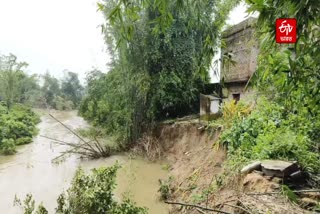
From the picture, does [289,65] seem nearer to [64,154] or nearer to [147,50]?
[147,50]

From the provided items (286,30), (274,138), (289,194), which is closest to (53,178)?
(274,138)

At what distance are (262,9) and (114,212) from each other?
314 cm

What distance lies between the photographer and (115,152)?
1002 cm

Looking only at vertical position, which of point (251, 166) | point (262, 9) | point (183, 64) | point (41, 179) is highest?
point (183, 64)

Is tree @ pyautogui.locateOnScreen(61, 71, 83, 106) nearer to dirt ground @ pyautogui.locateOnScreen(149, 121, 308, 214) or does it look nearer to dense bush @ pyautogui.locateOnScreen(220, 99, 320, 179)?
dirt ground @ pyautogui.locateOnScreen(149, 121, 308, 214)

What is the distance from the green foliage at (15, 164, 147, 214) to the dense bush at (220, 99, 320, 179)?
2.06m

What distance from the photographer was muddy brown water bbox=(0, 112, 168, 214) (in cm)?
611

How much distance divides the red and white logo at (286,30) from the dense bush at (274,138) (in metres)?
2.28

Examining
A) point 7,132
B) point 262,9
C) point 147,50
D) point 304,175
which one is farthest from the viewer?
point 7,132

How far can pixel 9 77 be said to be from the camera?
843 inches

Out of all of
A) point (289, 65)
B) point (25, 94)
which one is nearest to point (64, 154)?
point (289, 65)

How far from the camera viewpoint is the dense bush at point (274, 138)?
379 centimetres

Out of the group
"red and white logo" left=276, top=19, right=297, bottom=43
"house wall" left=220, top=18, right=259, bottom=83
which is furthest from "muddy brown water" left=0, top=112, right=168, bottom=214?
"red and white logo" left=276, top=19, right=297, bottom=43

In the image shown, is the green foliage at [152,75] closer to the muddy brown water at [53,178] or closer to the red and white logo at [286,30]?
the muddy brown water at [53,178]
